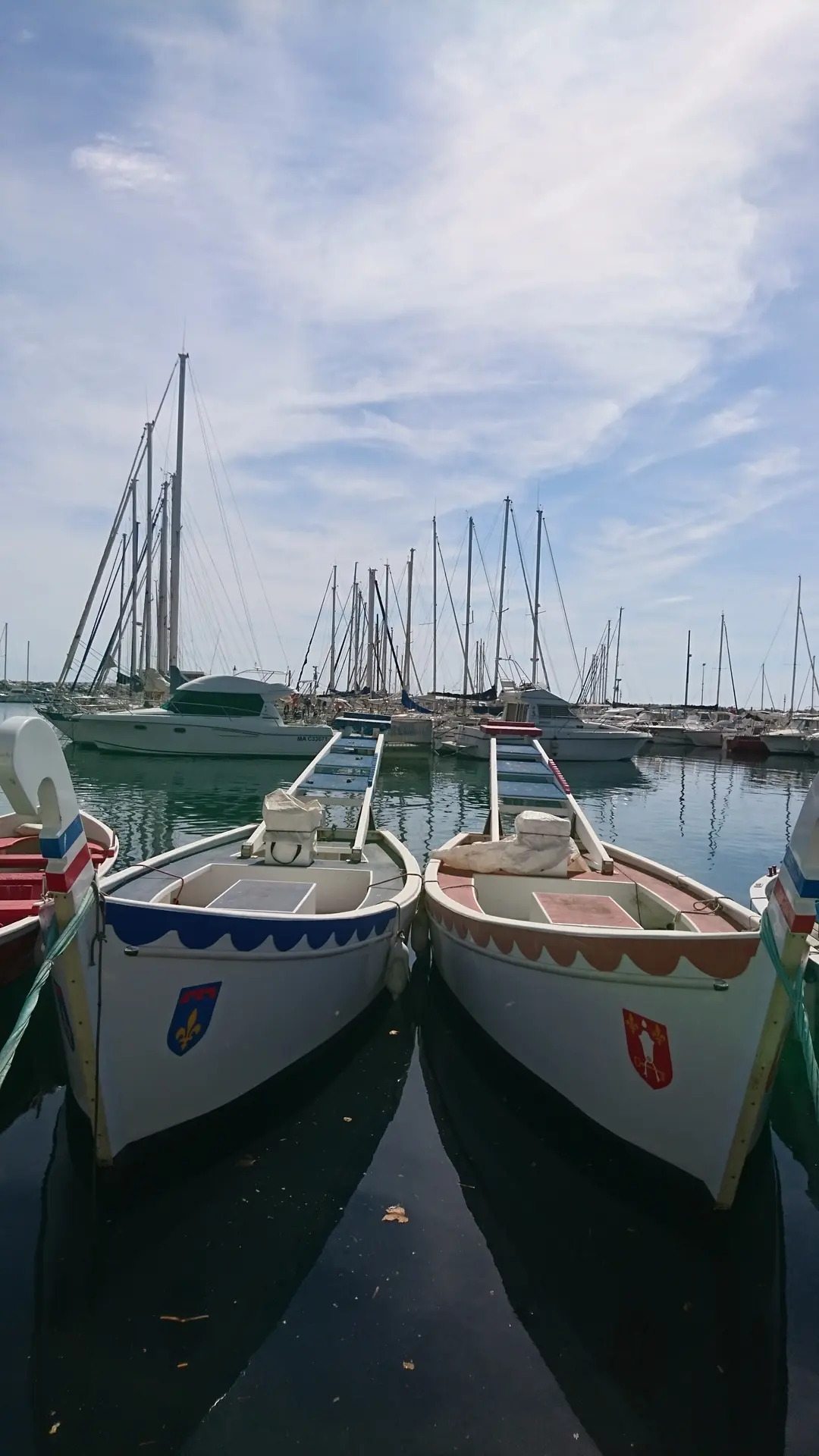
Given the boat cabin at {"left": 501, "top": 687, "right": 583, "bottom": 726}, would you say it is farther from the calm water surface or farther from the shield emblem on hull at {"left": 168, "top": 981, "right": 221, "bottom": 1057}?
the shield emblem on hull at {"left": 168, "top": 981, "right": 221, "bottom": 1057}

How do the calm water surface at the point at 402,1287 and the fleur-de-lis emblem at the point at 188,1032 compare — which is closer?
the calm water surface at the point at 402,1287

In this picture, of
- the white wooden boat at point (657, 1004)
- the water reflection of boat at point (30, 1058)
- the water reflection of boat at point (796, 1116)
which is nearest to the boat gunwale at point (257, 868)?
the white wooden boat at point (657, 1004)

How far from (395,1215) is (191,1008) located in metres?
2.06

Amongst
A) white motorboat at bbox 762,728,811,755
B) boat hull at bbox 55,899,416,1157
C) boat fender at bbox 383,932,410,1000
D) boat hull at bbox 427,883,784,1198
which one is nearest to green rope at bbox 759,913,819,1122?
boat hull at bbox 427,883,784,1198

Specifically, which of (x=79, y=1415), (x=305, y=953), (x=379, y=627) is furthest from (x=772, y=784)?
(x=79, y=1415)

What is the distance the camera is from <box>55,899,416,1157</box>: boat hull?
18.8ft

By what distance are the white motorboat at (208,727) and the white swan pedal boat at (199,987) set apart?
3184 cm

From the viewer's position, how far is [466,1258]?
532cm

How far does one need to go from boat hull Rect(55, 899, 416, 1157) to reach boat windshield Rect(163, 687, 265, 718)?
3501cm

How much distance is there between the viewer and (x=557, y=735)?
47.4 metres

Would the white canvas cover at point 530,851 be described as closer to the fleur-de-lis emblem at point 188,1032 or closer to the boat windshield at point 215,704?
the fleur-de-lis emblem at point 188,1032

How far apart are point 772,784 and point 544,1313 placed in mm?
39680

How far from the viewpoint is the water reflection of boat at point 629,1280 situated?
166 inches

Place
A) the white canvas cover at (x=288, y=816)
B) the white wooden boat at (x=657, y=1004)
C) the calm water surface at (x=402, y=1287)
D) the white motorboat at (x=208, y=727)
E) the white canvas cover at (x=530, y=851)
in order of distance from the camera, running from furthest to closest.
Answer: the white motorboat at (x=208, y=727), the white canvas cover at (x=288, y=816), the white canvas cover at (x=530, y=851), the white wooden boat at (x=657, y=1004), the calm water surface at (x=402, y=1287)
